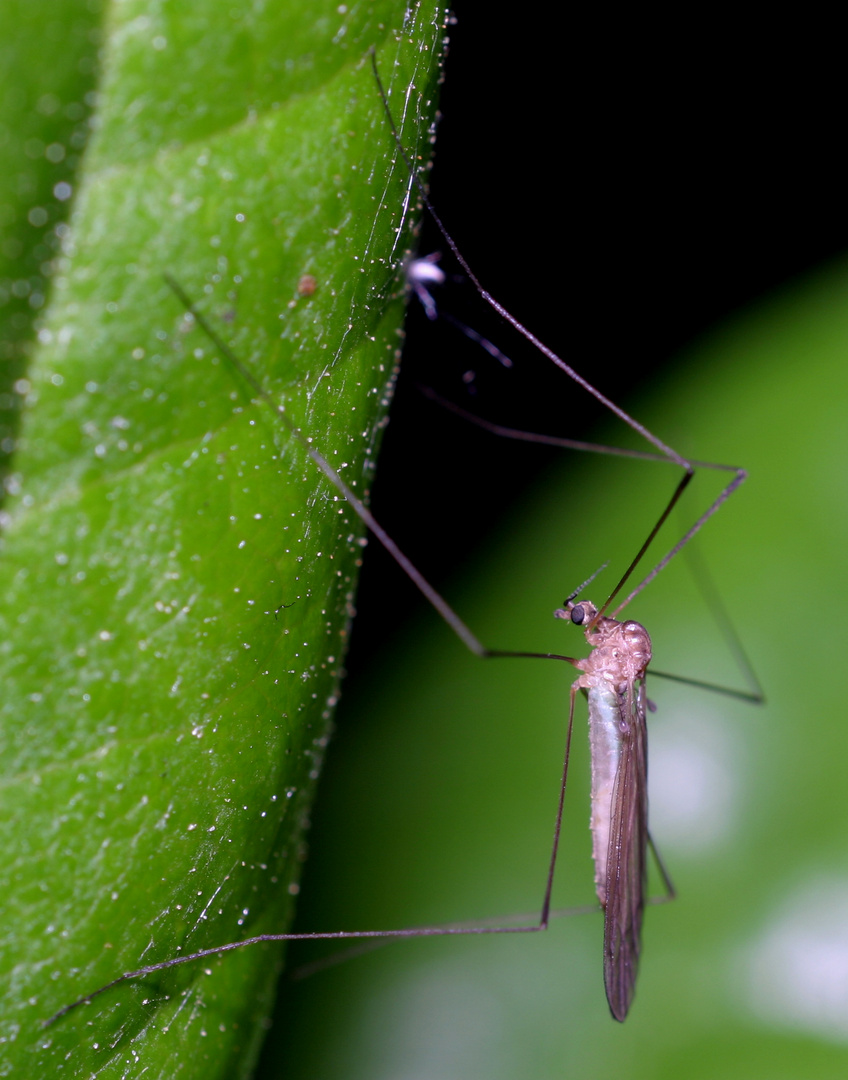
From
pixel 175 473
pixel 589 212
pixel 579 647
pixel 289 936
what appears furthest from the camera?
pixel 589 212

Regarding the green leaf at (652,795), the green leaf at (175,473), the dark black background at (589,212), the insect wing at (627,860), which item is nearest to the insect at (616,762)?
the insect wing at (627,860)

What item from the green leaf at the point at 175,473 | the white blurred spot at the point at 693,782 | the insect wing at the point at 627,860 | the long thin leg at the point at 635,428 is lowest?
the white blurred spot at the point at 693,782

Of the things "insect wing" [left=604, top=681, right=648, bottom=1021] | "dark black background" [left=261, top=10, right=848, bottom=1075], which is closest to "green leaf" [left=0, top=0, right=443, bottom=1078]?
"insect wing" [left=604, top=681, right=648, bottom=1021]

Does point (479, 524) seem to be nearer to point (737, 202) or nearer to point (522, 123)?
point (522, 123)

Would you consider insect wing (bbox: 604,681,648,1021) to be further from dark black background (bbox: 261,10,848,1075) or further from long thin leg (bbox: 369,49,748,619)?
dark black background (bbox: 261,10,848,1075)

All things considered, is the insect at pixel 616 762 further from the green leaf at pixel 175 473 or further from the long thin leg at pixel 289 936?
the green leaf at pixel 175 473

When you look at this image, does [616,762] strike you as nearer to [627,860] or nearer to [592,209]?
[627,860]

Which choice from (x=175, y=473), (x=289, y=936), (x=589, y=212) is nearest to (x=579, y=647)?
(x=289, y=936)
